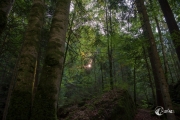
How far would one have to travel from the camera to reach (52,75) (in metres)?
1.99

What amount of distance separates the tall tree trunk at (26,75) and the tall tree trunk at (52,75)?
18 cm

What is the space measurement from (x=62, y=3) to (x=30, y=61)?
4.77 ft

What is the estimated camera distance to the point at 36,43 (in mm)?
2453

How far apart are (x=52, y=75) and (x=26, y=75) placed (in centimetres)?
48

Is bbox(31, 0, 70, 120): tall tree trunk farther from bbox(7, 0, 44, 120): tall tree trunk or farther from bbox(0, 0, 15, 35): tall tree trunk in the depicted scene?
bbox(0, 0, 15, 35): tall tree trunk

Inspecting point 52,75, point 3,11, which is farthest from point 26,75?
point 3,11

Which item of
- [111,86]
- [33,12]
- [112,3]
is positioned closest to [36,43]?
[33,12]

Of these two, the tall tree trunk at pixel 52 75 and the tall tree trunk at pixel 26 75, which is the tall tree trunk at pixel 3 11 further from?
the tall tree trunk at pixel 52 75

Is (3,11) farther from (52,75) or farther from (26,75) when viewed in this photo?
(52,75)

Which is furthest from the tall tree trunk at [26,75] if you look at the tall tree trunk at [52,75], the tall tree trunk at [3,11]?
the tall tree trunk at [3,11]

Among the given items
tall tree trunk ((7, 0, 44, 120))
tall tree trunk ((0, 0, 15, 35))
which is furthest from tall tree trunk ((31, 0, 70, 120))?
tall tree trunk ((0, 0, 15, 35))

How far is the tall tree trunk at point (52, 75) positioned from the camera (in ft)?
5.90

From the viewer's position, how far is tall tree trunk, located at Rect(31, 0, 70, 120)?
5.90 feet

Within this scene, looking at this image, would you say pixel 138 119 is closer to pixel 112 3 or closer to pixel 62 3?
pixel 112 3
